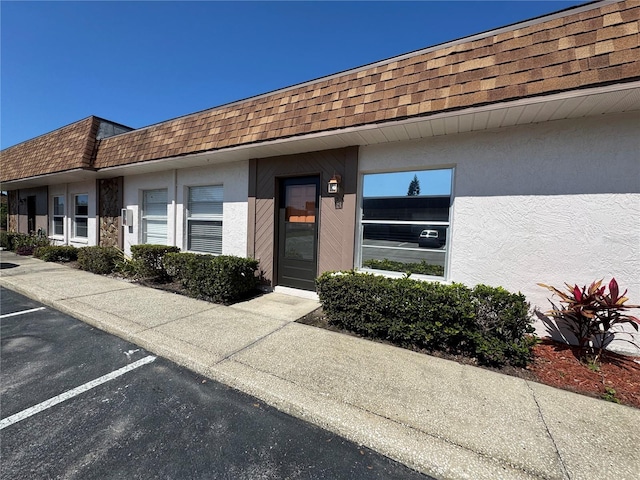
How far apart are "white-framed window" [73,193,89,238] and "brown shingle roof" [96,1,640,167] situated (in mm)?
7690

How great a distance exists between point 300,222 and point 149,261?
13.2 feet

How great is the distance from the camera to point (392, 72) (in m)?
4.25

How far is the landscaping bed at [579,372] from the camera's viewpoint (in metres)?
2.70

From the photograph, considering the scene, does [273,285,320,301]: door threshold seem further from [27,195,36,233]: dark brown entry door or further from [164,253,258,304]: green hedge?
[27,195,36,233]: dark brown entry door

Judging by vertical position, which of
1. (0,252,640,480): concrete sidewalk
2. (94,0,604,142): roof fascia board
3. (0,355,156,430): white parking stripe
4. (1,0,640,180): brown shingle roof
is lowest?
(0,355,156,430): white parking stripe

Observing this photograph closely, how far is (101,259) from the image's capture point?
24.5 feet

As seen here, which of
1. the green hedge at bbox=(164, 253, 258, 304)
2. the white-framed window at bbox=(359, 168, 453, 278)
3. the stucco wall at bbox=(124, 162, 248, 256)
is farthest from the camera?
the stucco wall at bbox=(124, 162, 248, 256)

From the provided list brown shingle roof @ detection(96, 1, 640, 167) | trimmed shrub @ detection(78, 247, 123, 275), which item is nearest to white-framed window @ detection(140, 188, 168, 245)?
trimmed shrub @ detection(78, 247, 123, 275)

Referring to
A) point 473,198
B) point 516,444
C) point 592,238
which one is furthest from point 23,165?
point 592,238

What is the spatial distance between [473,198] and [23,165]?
1562cm

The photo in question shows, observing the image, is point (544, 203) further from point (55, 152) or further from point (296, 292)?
point (55, 152)

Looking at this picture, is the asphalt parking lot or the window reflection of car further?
the window reflection of car

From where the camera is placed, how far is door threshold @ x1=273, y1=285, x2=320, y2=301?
221 inches

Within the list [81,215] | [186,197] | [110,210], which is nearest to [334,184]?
[186,197]
